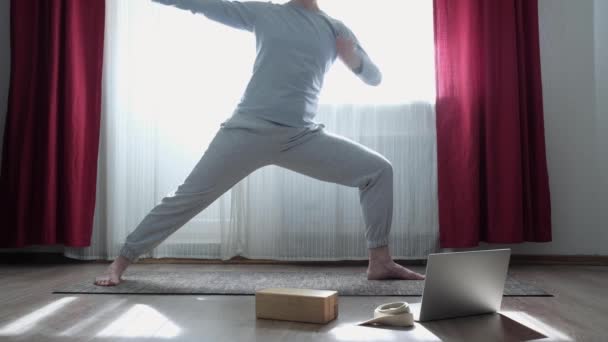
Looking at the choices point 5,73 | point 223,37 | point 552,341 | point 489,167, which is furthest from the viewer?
point 5,73

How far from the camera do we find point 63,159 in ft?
9.89

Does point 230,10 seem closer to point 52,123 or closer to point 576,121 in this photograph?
point 52,123

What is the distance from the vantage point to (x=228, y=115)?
300cm

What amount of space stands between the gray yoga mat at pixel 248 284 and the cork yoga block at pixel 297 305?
420 mm

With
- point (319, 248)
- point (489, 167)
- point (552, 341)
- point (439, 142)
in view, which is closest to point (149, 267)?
point (319, 248)

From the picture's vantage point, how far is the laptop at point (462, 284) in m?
1.59

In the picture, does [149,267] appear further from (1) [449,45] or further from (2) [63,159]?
(1) [449,45]

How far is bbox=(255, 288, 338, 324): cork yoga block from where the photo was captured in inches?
63.6

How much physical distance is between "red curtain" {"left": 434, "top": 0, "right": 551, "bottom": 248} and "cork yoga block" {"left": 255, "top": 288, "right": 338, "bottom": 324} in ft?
4.39

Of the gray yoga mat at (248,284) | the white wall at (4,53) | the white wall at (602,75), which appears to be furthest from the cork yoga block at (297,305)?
the white wall at (4,53)

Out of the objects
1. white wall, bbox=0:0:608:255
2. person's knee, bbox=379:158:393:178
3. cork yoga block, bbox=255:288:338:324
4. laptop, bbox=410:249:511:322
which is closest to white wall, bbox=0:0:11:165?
person's knee, bbox=379:158:393:178

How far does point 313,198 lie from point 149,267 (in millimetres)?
887

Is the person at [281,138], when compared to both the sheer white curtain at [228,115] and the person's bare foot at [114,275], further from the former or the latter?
the sheer white curtain at [228,115]

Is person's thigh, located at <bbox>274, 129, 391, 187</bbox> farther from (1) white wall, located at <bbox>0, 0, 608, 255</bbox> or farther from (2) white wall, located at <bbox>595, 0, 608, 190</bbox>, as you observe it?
(2) white wall, located at <bbox>595, 0, 608, 190</bbox>
